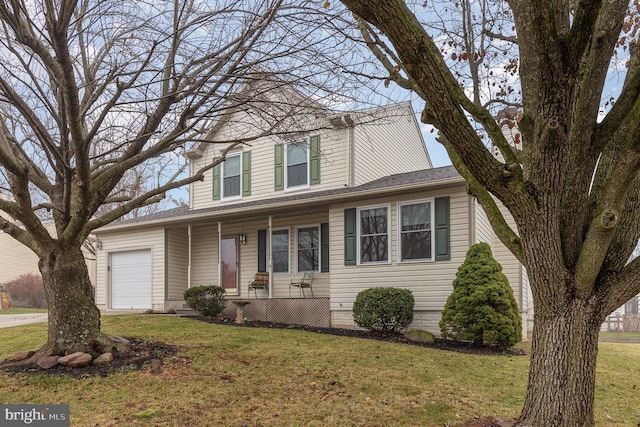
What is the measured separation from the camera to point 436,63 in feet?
12.3

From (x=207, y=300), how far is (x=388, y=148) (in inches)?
286

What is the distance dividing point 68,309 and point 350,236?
6.85 metres

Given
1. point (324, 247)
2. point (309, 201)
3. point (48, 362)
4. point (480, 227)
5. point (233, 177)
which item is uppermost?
point (233, 177)

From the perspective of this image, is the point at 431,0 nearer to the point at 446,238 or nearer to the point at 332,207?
the point at 446,238

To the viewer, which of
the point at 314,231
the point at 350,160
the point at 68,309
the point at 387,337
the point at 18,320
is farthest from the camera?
the point at 18,320

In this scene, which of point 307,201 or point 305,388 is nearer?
point 305,388


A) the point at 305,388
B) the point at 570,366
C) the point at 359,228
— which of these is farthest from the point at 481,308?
the point at 570,366

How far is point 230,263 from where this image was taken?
1527cm

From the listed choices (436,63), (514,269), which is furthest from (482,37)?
(514,269)

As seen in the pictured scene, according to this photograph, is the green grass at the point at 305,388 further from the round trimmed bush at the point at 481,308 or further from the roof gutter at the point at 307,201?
the roof gutter at the point at 307,201

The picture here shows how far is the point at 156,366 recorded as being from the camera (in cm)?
683

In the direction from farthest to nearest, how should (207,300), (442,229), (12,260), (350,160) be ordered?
(12,260) < (350,160) < (207,300) < (442,229)

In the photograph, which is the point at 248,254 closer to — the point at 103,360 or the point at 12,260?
the point at 103,360

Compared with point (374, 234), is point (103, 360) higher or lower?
lower
